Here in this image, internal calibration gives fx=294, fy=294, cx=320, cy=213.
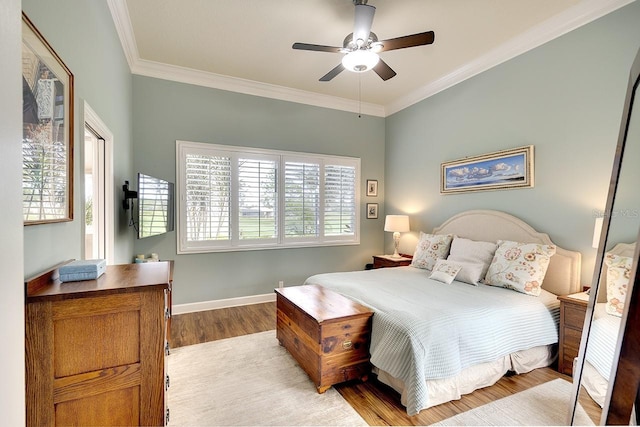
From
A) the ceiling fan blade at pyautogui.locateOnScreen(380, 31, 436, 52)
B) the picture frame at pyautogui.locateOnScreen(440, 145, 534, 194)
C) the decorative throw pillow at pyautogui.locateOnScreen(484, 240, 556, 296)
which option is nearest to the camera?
the ceiling fan blade at pyautogui.locateOnScreen(380, 31, 436, 52)

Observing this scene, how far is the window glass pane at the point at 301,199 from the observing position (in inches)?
173

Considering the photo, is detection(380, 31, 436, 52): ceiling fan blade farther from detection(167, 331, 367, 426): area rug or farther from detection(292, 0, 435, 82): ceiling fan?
detection(167, 331, 367, 426): area rug

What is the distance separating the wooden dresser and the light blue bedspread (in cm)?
140

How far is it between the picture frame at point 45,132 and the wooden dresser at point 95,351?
33cm

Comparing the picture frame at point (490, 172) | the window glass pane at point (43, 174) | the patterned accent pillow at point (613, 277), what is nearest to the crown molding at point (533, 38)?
the picture frame at point (490, 172)

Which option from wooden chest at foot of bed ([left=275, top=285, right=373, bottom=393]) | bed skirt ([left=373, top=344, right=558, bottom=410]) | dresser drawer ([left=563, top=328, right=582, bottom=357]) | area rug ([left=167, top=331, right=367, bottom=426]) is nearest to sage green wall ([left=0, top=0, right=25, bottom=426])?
area rug ([left=167, top=331, right=367, bottom=426])

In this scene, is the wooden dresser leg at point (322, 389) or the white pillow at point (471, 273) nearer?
the wooden dresser leg at point (322, 389)

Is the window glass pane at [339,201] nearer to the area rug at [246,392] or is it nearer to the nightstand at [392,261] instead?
the nightstand at [392,261]

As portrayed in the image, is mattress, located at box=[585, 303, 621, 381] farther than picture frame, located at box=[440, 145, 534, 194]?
No

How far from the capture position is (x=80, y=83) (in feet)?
5.55

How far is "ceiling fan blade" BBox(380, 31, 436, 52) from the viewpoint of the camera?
229 cm

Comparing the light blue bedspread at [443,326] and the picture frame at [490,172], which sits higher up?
the picture frame at [490,172]

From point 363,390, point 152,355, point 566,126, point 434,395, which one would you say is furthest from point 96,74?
point 566,126

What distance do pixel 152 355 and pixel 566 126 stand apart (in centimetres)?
368
